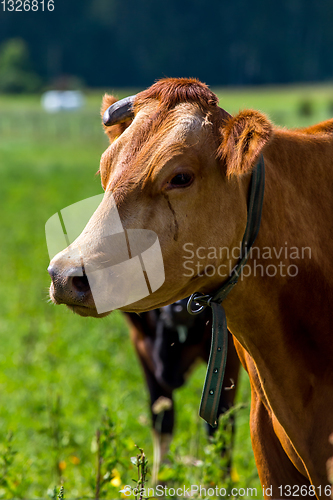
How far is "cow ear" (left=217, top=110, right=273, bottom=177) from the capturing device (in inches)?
67.4

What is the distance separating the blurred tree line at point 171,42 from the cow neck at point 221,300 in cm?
5699

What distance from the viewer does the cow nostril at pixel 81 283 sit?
1681 millimetres

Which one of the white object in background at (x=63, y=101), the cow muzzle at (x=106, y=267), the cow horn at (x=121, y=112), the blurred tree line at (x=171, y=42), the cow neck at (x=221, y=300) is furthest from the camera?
the blurred tree line at (x=171, y=42)

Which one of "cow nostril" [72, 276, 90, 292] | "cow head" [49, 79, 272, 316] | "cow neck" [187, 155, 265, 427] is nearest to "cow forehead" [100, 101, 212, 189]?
"cow head" [49, 79, 272, 316]

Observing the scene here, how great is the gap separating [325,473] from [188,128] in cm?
136

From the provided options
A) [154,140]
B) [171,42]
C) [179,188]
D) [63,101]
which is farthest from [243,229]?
[171,42]

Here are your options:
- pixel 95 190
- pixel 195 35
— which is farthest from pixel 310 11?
pixel 95 190

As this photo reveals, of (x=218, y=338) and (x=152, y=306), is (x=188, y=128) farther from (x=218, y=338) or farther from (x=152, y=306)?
(x=218, y=338)

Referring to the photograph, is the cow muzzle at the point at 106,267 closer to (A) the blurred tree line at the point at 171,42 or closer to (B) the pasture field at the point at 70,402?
(B) the pasture field at the point at 70,402

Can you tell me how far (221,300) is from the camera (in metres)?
1.94

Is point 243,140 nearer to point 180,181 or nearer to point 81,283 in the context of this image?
point 180,181

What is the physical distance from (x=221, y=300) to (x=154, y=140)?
63 centimetres

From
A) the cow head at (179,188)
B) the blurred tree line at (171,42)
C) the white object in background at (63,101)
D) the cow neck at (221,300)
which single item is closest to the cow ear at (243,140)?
the cow head at (179,188)

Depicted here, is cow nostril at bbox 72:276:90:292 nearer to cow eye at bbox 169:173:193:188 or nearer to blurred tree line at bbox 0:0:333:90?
cow eye at bbox 169:173:193:188
